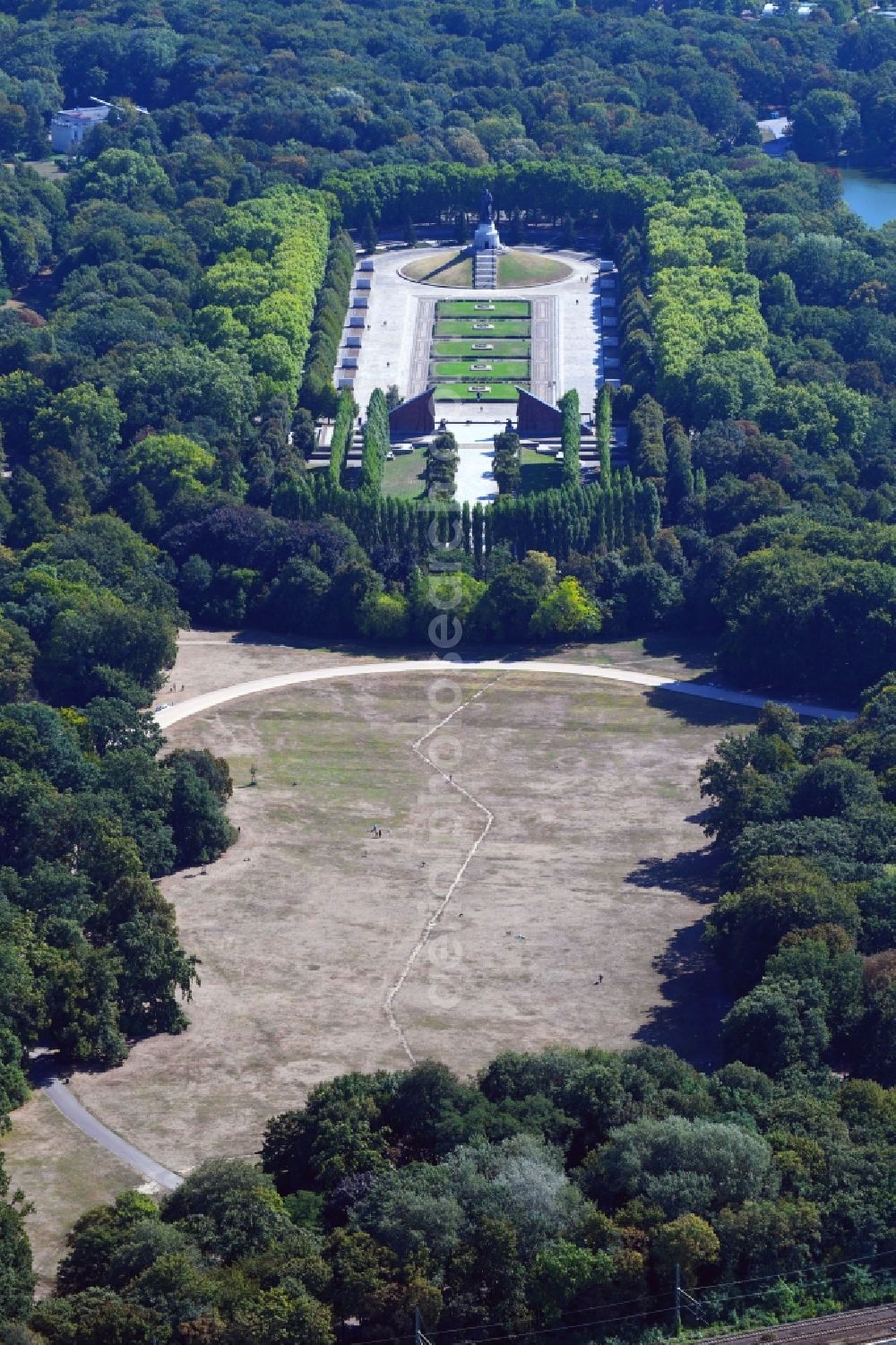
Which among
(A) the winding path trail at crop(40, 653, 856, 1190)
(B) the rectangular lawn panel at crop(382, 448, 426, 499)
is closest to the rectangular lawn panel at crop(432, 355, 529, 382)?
(B) the rectangular lawn panel at crop(382, 448, 426, 499)

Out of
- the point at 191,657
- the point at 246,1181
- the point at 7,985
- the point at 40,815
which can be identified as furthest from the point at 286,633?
the point at 246,1181

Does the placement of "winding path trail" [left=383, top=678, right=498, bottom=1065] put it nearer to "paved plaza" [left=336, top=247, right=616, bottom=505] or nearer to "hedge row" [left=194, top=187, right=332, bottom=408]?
"paved plaza" [left=336, top=247, right=616, bottom=505]

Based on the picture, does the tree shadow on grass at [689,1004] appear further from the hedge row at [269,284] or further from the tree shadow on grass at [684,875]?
the hedge row at [269,284]

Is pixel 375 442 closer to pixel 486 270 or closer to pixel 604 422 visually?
pixel 604 422

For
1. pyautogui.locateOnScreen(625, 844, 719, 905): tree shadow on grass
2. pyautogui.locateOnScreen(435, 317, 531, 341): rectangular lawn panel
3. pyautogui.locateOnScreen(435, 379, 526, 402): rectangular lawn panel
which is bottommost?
pyautogui.locateOnScreen(625, 844, 719, 905): tree shadow on grass

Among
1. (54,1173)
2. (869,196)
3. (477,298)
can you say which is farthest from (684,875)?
(869,196)
